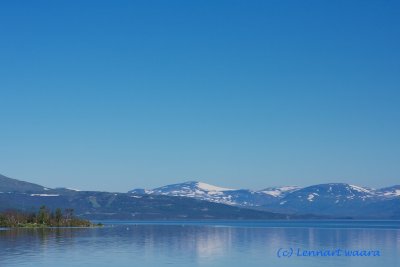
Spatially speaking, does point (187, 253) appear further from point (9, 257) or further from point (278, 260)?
point (9, 257)

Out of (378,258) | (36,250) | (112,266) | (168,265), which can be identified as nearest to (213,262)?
(168,265)

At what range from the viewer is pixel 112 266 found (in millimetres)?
80688

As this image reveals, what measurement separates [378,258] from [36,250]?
50768 millimetres

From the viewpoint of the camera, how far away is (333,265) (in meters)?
82.3

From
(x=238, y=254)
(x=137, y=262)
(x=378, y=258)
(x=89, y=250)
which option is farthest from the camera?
(x=89, y=250)

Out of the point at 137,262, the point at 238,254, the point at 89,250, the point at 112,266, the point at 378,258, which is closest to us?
the point at 112,266

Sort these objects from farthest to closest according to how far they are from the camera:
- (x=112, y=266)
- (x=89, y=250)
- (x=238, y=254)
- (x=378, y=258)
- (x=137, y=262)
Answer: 1. (x=89, y=250)
2. (x=238, y=254)
3. (x=378, y=258)
4. (x=137, y=262)
5. (x=112, y=266)

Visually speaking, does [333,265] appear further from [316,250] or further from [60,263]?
[60,263]

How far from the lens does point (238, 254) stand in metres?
99.8

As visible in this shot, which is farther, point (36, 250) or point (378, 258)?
point (36, 250)

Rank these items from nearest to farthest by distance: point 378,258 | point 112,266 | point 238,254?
point 112,266, point 378,258, point 238,254

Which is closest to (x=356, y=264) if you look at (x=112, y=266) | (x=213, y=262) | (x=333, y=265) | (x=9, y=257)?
(x=333, y=265)

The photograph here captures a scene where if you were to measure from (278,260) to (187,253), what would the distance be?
17980 millimetres

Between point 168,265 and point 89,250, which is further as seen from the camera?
point 89,250
